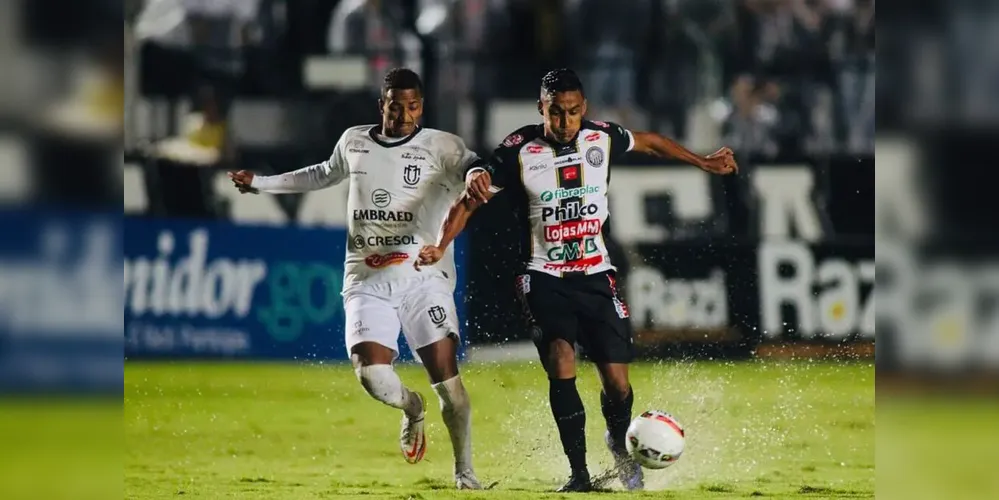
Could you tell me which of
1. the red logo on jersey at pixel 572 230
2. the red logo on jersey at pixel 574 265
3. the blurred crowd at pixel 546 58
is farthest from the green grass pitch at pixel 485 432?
the blurred crowd at pixel 546 58

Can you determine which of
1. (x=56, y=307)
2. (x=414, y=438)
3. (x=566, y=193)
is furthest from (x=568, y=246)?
(x=56, y=307)

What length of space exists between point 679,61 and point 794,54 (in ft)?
2.54

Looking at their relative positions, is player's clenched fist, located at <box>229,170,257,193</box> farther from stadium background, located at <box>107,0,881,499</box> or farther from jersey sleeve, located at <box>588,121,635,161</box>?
jersey sleeve, located at <box>588,121,635,161</box>

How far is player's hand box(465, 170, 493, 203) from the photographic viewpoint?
6.01m

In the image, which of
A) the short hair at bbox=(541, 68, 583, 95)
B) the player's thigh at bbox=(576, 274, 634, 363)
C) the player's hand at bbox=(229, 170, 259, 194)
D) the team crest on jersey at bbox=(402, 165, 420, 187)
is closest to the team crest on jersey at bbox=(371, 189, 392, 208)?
the team crest on jersey at bbox=(402, 165, 420, 187)

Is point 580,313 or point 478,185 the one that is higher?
point 478,185

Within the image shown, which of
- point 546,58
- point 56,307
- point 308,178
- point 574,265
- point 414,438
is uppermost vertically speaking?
point 546,58

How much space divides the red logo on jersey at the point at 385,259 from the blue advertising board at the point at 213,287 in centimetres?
46

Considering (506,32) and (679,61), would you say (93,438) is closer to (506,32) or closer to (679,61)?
(506,32)

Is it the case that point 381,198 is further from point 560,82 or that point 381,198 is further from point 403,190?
point 560,82

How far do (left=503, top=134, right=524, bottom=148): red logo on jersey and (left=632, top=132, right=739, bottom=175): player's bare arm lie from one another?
54cm

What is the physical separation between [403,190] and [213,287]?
1.29 meters

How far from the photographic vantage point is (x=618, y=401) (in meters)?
6.12

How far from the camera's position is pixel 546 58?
6.91m
